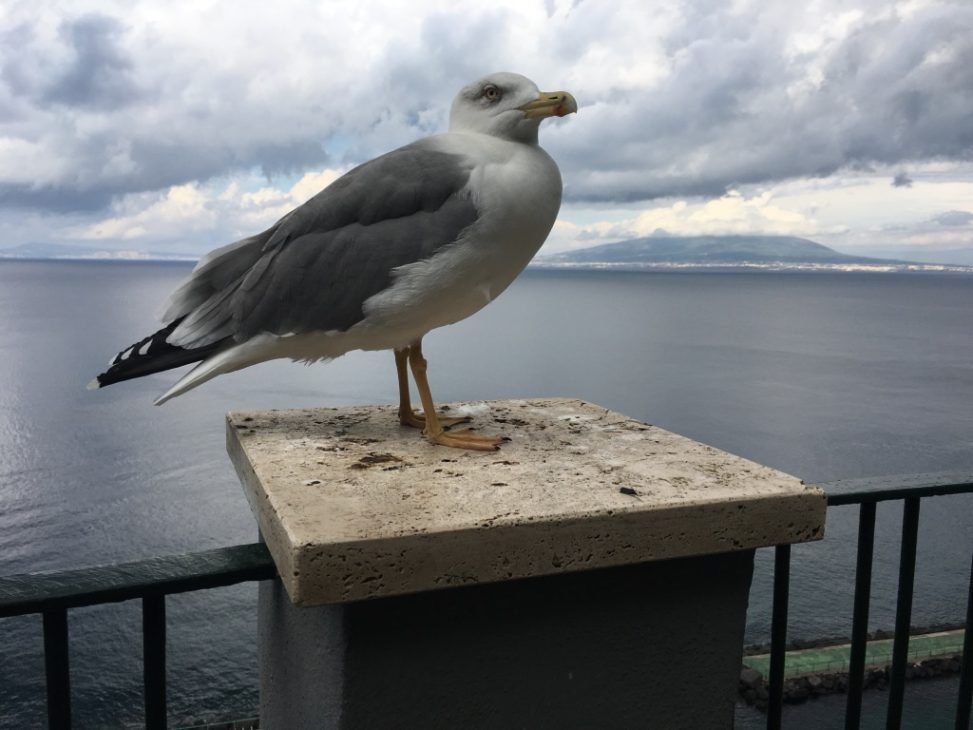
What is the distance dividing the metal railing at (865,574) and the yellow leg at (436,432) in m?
0.87

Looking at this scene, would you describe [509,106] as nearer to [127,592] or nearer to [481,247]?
[481,247]

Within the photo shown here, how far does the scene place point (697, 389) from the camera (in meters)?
57.6

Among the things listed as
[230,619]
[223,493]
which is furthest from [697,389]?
[230,619]

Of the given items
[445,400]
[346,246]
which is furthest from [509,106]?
[445,400]

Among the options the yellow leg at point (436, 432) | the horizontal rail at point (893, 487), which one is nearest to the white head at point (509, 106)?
the yellow leg at point (436, 432)

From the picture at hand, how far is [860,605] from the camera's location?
7.29ft

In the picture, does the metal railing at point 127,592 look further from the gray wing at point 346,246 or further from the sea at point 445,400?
the sea at point 445,400

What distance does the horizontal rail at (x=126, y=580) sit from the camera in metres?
1.41

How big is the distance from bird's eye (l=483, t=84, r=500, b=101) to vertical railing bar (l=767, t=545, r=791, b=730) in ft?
5.14

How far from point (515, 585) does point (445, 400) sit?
42.8 m

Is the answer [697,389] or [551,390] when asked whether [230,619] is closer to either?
[551,390]

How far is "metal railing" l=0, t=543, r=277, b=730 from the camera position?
56.1 inches

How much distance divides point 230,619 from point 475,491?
30.7m

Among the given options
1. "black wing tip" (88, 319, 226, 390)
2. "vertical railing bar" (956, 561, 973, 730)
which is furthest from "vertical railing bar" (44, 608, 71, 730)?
"vertical railing bar" (956, 561, 973, 730)
